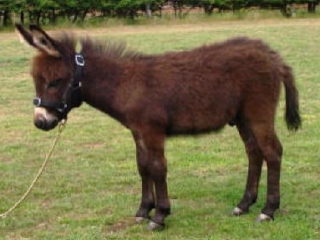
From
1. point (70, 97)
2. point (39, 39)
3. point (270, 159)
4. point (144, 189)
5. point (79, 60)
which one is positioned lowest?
point (144, 189)

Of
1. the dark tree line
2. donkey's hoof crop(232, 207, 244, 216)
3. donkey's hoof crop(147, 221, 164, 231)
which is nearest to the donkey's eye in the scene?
donkey's hoof crop(147, 221, 164, 231)

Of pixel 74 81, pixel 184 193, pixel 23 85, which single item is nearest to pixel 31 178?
pixel 184 193

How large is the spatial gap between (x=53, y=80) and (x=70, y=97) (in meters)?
0.22

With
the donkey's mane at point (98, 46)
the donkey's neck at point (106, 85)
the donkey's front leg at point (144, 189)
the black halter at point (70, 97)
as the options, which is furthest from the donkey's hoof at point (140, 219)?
the donkey's mane at point (98, 46)

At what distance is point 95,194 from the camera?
25.0 ft

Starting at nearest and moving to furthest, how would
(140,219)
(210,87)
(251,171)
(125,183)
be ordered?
(210,87), (140,219), (251,171), (125,183)

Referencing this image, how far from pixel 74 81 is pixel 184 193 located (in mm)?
2092

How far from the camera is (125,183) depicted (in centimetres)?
809

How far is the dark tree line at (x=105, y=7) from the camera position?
116ft

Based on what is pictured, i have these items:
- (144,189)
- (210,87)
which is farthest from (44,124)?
(210,87)

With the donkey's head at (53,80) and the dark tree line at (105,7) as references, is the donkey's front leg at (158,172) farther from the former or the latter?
the dark tree line at (105,7)

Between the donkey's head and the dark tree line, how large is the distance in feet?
94.6

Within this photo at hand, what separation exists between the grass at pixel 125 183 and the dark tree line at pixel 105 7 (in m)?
22.7

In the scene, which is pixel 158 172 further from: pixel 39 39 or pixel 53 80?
pixel 39 39
